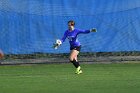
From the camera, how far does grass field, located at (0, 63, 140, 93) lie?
12773 mm

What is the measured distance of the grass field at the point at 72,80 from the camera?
1277 cm

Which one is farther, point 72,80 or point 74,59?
point 74,59

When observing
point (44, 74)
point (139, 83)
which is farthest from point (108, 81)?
point (44, 74)

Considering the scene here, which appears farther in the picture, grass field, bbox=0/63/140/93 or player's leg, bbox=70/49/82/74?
player's leg, bbox=70/49/82/74

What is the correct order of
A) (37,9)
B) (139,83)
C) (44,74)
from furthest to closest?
(37,9)
(44,74)
(139,83)

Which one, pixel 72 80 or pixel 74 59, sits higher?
pixel 74 59

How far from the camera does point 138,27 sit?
21.6 meters

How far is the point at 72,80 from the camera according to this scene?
15.0 metres

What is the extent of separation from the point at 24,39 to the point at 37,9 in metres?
1.29

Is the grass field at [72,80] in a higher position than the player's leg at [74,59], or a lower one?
lower

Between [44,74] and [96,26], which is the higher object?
[96,26]

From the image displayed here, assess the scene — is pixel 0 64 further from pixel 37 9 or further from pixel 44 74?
pixel 44 74

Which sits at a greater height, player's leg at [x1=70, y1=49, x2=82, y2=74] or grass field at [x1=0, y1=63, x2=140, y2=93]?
player's leg at [x1=70, y1=49, x2=82, y2=74]

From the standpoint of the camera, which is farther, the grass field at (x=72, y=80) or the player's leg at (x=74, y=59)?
the player's leg at (x=74, y=59)
